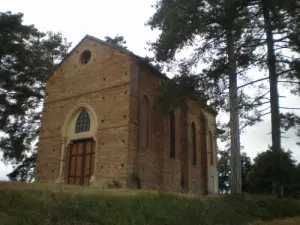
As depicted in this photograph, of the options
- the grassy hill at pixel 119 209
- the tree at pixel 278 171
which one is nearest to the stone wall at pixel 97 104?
the grassy hill at pixel 119 209

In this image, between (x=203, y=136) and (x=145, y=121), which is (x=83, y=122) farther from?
(x=203, y=136)

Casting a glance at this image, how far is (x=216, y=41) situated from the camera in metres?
15.8

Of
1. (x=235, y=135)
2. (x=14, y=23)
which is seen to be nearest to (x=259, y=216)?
(x=235, y=135)

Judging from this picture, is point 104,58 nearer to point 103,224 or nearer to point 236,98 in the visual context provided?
point 236,98

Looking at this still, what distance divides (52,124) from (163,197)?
38.4 ft

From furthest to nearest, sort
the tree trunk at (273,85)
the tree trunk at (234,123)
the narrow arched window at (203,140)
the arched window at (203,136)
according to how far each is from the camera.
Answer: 1. the arched window at (203,136)
2. the narrow arched window at (203,140)
3. the tree trunk at (273,85)
4. the tree trunk at (234,123)

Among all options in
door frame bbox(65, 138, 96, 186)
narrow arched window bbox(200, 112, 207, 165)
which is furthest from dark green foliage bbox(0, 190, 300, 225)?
narrow arched window bbox(200, 112, 207, 165)

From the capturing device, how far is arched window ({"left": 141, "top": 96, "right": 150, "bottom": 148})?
1883cm

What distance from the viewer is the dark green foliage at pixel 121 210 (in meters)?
8.47

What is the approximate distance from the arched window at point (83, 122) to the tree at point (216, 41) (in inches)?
244

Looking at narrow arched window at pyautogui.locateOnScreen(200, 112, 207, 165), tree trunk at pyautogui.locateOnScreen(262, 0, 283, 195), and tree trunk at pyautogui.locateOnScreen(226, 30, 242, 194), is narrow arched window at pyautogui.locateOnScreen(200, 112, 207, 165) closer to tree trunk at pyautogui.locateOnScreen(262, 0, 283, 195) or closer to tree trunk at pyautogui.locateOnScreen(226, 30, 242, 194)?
tree trunk at pyautogui.locateOnScreen(262, 0, 283, 195)

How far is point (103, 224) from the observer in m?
8.68

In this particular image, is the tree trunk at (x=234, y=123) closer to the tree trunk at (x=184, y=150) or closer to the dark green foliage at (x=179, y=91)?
the dark green foliage at (x=179, y=91)

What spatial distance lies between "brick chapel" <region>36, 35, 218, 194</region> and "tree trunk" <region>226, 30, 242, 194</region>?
2.79m
